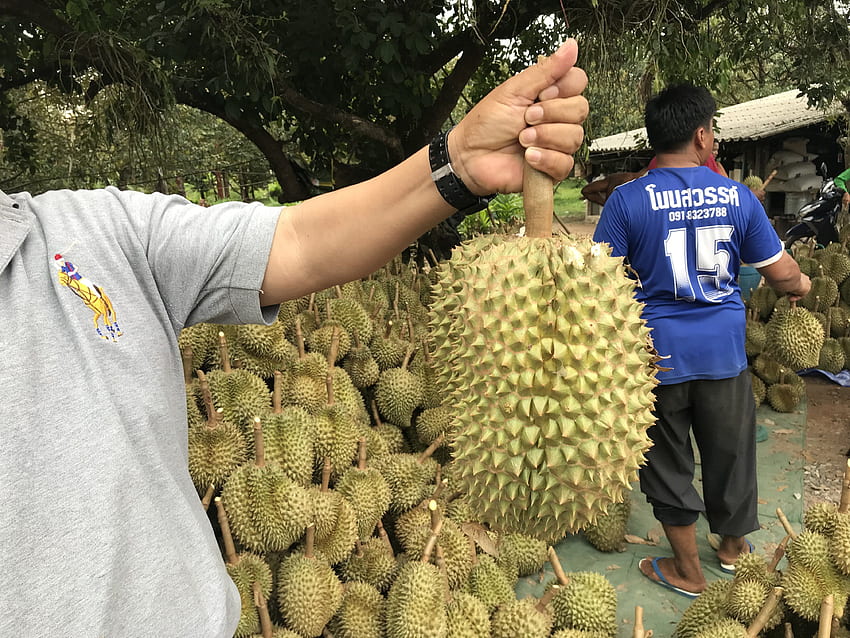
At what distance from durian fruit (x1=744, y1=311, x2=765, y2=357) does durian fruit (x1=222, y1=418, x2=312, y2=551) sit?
3756mm

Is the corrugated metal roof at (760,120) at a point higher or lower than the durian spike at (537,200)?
higher

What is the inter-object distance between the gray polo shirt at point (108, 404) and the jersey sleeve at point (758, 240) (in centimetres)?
195

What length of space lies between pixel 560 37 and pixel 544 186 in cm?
350

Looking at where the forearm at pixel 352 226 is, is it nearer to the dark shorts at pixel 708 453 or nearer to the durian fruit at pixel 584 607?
the durian fruit at pixel 584 607

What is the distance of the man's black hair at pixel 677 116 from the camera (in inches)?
87.2

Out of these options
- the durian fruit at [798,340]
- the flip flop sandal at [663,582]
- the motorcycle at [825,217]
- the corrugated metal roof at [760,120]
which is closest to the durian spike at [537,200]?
the flip flop sandal at [663,582]

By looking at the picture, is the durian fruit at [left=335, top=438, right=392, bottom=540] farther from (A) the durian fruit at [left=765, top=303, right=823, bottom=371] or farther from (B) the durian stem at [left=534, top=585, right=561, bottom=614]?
(A) the durian fruit at [left=765, top=303, right=823, bottom=371]

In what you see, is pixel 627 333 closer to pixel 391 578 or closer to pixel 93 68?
pixel 391 578

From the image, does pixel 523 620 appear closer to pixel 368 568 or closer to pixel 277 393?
pixel 368 568

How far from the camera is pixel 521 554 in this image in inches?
98.3

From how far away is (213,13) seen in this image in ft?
10.3

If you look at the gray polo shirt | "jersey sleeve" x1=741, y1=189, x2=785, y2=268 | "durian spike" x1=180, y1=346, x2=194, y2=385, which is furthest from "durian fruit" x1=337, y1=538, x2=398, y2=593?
"jersey sleeve" x1=741, y1=189, x2=785, y2=268

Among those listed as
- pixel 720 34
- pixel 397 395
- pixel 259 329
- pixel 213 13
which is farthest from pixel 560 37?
pixel 259 329

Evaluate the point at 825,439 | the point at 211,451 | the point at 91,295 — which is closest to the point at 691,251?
the point at 211,451
